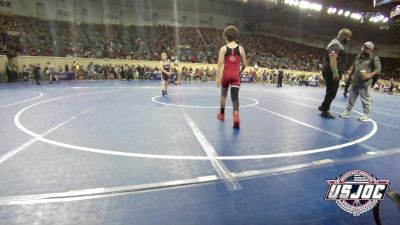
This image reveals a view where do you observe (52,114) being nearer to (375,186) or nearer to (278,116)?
(278,116)

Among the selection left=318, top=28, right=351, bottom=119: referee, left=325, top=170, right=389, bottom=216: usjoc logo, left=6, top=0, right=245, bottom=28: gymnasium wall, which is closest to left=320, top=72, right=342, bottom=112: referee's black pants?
left=318, top=28, right=351, bottom=119: referee

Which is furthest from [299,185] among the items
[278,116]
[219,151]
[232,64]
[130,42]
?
[130,42]

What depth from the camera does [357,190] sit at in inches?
65.5

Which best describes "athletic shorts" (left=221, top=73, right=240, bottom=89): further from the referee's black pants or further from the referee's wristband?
the referee's black pants

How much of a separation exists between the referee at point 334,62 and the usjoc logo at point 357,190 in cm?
571

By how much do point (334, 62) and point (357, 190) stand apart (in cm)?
580

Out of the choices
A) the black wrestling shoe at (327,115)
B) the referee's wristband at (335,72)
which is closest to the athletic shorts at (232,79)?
the referee's wristband at (335,72)

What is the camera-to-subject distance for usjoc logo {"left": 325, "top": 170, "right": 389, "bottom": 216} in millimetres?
1639

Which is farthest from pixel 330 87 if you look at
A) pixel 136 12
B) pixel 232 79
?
pixel 136 12

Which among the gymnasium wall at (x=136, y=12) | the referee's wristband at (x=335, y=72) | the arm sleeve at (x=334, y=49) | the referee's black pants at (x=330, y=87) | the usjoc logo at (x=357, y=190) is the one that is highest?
the gymnasium wall at (x=136, y=12)

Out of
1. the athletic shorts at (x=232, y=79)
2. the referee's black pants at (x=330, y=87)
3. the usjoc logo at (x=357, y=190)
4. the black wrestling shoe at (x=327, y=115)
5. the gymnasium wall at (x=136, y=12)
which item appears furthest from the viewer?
the gymnasium wall at (x=136, y=12)

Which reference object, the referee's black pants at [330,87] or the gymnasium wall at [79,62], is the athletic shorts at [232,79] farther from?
the gymnasium wall at [79,62]

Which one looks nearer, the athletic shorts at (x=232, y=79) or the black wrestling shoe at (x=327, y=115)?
the athletic shorts at (x=232, y=79)

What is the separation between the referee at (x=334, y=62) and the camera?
670 centimetres
